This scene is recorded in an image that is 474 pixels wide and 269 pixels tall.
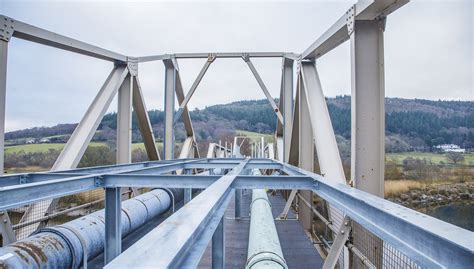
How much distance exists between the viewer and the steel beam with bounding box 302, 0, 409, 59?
2926mm

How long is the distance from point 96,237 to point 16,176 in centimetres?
130

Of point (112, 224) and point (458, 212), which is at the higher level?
point (112, 224)

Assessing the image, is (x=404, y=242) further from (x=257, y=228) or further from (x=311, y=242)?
(x=311, y=242)

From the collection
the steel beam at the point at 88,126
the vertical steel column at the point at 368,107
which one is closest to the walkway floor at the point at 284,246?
the vertical steel column at the point at 368,107

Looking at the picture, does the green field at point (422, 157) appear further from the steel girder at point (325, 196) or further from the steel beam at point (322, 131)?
the steel girder at point (325, 196)

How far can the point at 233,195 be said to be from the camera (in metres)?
3.10

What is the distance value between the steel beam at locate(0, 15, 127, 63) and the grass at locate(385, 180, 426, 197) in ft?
54.7

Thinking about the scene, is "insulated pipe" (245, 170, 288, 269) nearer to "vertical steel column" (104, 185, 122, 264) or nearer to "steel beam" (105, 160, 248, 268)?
"steel beam" (105, 160, 248, 268)

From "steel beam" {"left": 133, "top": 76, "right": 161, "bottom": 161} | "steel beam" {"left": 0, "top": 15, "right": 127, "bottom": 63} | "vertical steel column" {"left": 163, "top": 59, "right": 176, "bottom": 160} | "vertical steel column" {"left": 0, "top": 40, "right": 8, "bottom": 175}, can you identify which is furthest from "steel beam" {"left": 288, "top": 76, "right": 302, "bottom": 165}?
"vertical steel column" {"left": 0, "top": 40, "right": 8, "bottom": 175}

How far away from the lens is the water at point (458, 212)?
2209cm

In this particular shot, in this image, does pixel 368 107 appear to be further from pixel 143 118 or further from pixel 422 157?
pixel 422 157

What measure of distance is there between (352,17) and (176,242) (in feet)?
10.6

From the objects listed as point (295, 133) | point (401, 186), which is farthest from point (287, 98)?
point (401, 186)

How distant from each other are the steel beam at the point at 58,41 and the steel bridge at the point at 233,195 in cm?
2
